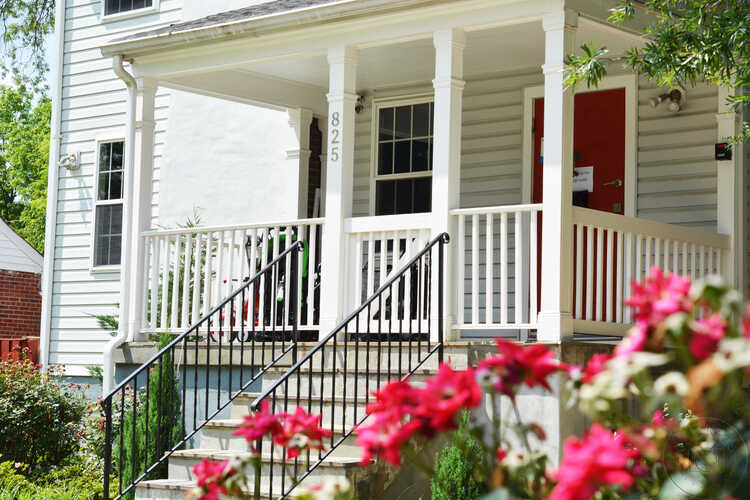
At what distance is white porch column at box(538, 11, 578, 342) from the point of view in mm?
7211

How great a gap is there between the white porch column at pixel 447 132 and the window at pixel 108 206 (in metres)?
6.56

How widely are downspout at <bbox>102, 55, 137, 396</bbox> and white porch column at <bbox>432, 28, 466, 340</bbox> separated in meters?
3.35

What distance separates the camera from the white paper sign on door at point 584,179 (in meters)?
9.69

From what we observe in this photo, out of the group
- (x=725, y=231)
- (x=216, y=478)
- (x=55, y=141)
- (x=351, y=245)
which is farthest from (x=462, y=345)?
(x=55, y=141)

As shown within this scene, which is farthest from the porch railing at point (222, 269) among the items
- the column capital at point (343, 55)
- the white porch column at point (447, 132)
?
the column capital at point (343, 55)

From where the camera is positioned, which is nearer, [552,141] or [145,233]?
[552,141]

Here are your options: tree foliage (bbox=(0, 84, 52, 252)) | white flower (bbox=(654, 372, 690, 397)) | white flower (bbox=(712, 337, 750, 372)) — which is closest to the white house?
white flower (bbox=(654, 372, 690, 397))

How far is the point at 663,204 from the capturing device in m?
9.27

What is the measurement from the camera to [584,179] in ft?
32.0

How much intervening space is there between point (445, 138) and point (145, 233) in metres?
3.34

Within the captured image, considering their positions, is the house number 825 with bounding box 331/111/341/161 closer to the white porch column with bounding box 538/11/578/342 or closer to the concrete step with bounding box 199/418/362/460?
the white porch column with bounding box 538/11/578/342

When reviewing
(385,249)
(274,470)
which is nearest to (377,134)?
(385,249)

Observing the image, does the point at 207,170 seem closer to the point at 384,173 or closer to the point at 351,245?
the point at 384,173

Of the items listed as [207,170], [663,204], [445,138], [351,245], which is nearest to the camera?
[445,138]
